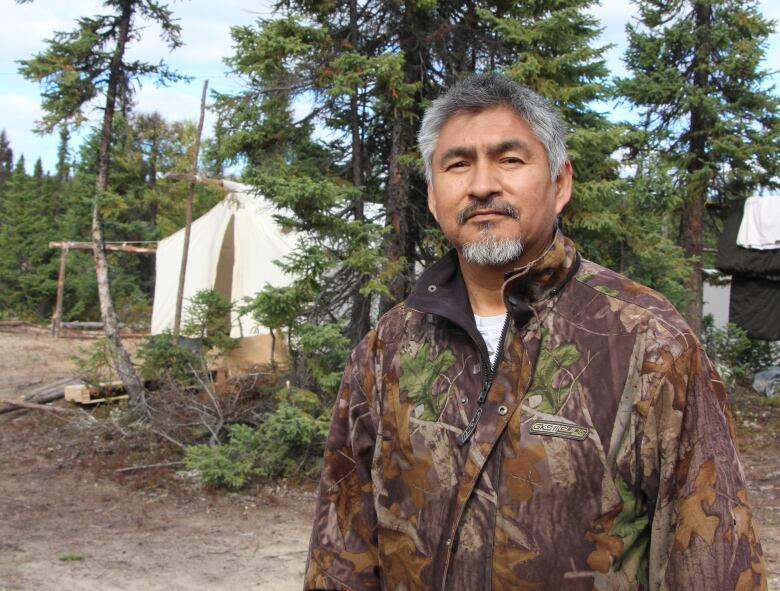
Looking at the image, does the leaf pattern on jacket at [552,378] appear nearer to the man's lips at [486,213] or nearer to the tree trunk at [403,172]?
the man's lips at [486,213]

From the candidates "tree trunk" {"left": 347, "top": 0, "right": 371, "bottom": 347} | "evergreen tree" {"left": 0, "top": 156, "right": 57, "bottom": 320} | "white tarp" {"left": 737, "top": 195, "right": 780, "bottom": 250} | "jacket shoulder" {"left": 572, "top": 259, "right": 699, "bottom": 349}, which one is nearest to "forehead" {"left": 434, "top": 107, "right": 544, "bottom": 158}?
"jacket shoulder" {"left": 572, "top": 259, "right": 699, "bottom": 349}

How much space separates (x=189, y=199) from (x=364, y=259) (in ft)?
25.7

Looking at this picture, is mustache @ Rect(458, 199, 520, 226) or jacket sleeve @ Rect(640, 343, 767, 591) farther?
mustache @ Rect(458, 199, 520, 226)

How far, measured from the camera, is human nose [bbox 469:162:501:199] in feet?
6.30

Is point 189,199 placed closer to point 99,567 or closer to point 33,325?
point 99,567

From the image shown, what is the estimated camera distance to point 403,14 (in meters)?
8.43

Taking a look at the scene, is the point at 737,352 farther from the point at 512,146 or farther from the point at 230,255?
the point at 512,146

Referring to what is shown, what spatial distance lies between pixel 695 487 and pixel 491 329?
0.60 m

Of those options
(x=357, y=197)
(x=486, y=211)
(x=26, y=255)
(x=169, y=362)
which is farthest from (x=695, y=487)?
(x=26, y=255)

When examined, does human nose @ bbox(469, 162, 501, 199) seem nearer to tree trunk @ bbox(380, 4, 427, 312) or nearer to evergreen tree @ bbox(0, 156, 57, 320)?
tree trunk @ bbox(380, 4, 427, 312)

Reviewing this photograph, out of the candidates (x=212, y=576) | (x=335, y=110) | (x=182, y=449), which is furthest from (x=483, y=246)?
(x=182, y=449)

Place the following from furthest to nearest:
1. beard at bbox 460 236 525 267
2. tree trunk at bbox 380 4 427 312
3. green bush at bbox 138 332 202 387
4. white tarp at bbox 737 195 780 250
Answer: white tarp at bbox 737 195 780 250
green bush at bbox 138 332 202 387
tree trunk at bbox 380 4 427 312
beard at bbox 460 236 525 267

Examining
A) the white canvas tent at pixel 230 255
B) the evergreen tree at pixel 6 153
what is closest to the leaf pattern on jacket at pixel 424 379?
the white canvas tent at pixel 230 255

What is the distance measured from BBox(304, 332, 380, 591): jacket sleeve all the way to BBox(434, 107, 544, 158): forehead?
58 centimetres
